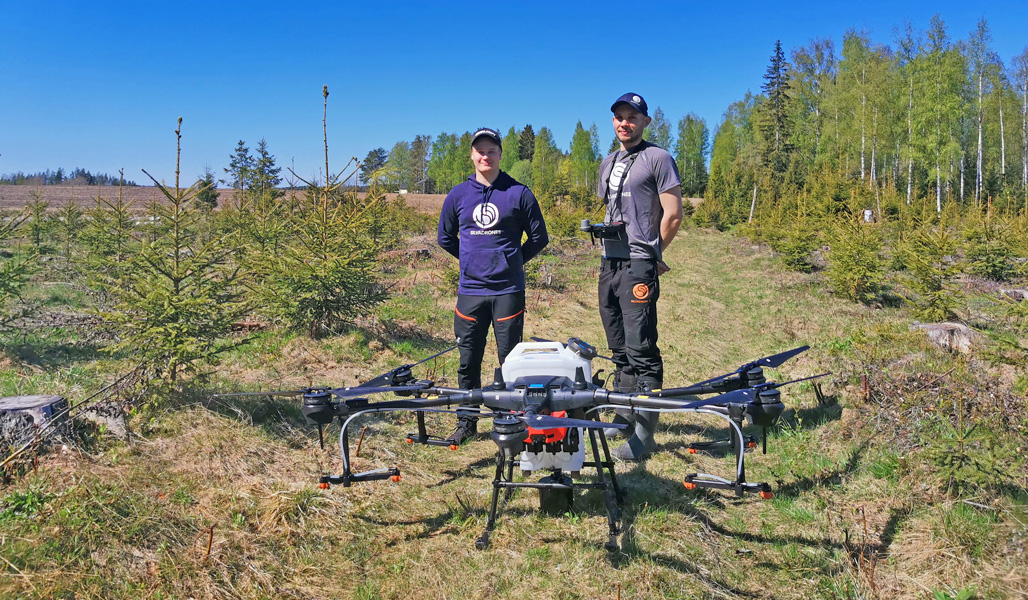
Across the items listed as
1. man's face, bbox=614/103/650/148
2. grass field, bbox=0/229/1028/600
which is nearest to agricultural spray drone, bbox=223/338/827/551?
grass field, bbox=0/229/1028/600

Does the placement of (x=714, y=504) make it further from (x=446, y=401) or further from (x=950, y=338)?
(x=950, y=338)

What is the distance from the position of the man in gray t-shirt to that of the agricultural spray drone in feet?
3.46

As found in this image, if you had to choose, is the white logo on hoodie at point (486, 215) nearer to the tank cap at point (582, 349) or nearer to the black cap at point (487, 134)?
the black cap at point (487, 134)

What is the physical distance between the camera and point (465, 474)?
4410 mm

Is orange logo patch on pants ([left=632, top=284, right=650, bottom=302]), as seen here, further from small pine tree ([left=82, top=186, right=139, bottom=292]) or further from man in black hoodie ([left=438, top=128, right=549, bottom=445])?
small pine tree ([left=82, top=186, right=139, bottom=292])

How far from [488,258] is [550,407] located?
84.2 inches

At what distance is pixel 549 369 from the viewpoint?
3.31m

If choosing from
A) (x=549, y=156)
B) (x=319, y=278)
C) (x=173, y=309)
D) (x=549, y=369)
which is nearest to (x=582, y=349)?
(x=549, y=369)

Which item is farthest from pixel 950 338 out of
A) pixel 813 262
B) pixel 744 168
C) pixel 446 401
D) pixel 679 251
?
pixel 744 168

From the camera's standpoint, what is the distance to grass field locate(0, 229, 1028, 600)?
289 cm

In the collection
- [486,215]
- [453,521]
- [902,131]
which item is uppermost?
[902,131]

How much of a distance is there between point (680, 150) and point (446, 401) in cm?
7289

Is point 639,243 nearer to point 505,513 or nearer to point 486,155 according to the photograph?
point 486,155

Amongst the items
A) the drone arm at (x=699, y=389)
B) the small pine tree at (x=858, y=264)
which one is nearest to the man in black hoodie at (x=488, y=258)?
the drone arm at (x=699, y=389)
